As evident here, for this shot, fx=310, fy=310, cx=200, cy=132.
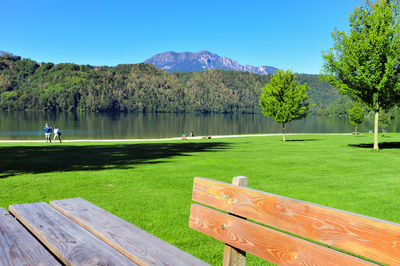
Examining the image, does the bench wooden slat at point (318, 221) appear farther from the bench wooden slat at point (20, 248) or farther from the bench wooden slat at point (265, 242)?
the bench wooden slat at point (20, 248)

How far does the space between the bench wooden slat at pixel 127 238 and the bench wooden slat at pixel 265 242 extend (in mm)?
498

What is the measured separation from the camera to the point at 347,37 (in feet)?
66.8

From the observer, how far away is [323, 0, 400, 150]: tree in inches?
754

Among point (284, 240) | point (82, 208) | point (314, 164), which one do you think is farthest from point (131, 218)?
point (314, 164)

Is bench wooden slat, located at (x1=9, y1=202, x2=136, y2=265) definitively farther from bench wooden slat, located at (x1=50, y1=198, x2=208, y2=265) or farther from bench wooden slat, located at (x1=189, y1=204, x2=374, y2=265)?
bench wooden slat, located at (x1=189, y1=204, x2=374, y2=265)

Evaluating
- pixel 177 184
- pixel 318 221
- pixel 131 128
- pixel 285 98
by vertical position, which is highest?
pixel 285 98

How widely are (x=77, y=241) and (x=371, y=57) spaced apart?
21190 millimetres

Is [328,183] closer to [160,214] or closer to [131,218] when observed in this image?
[160,214]

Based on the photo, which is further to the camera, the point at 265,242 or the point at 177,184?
the point at 177,184

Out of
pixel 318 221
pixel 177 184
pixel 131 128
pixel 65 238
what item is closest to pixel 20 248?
pixel 65 238

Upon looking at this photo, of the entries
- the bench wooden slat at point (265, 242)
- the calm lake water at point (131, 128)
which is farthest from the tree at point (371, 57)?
the calm lake water at point (131, 128)

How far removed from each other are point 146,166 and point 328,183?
7.25 m

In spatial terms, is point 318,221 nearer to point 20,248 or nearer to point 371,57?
point 20,248

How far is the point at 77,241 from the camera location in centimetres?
227
